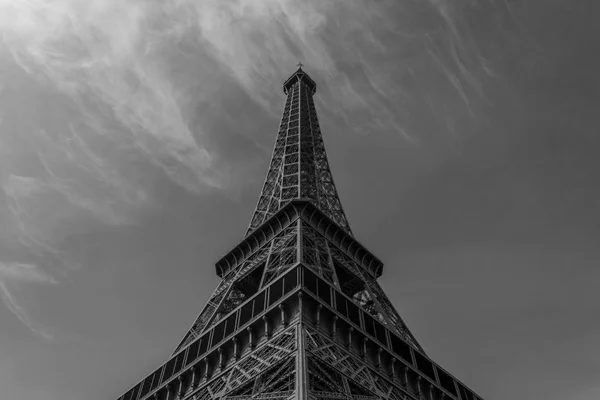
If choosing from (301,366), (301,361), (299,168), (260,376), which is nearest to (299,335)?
(260,376)

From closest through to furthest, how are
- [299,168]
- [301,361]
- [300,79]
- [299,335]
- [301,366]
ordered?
1. [301,366]
2. [301,361]
3. [299,335]
4. [299,168]
5. [300,79]

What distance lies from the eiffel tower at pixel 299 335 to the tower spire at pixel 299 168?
4.08 metres

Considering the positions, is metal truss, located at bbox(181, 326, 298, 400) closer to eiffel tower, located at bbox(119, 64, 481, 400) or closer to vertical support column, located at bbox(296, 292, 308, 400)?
eiffel tower, located at bbox(119, 64, 481, 400)

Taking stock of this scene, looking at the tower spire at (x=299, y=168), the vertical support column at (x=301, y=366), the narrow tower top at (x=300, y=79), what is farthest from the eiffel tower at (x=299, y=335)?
the narrow tower top at (x=300, y=79)

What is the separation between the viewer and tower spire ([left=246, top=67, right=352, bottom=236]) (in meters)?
61.5

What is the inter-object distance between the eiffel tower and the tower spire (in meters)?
4.08

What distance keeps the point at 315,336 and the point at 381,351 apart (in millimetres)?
4983

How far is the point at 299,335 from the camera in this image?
30.0m

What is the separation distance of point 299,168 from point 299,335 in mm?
36948

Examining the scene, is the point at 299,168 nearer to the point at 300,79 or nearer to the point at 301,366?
the point at 300,79

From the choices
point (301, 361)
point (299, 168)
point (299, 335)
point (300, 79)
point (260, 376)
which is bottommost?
point (301, 361)

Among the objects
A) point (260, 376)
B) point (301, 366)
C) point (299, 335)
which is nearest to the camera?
point (301, 366)

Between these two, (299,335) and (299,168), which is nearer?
(299,335)

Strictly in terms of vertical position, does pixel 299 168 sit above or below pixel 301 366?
above
